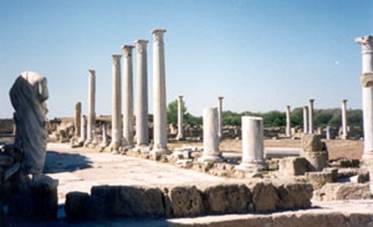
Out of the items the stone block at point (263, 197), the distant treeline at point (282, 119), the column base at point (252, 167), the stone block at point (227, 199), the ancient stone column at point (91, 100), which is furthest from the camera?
the distant treeline at point (282, 119)

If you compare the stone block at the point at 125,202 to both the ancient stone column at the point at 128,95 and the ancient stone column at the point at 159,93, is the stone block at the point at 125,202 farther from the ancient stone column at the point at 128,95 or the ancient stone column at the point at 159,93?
the ancient stone column at the point at 128,95

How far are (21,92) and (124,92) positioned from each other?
2073 cm

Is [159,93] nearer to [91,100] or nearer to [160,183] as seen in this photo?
[160,183]

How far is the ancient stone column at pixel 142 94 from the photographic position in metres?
24.0

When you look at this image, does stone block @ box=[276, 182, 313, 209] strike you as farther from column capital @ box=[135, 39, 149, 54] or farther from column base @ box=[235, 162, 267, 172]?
column capital @ box=[135, 39, 149, 54]

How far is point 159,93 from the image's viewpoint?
851 inches

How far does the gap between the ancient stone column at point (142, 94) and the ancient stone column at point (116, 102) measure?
13.8 feet

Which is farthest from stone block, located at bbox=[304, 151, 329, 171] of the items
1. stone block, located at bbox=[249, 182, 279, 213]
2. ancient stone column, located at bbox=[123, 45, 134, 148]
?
ancient stone column, located at bbox=[123, 45, 134, 148]

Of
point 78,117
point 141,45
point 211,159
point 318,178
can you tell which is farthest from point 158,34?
point 78,117

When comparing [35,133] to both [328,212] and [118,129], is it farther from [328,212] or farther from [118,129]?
[118,129]

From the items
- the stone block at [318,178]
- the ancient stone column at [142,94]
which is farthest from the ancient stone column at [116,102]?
the stone block at [318,178]

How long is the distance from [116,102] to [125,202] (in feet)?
77.9

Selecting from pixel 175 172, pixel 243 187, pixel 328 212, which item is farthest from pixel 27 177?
pixel 175 172

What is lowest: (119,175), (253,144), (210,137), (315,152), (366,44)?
(119,175)
